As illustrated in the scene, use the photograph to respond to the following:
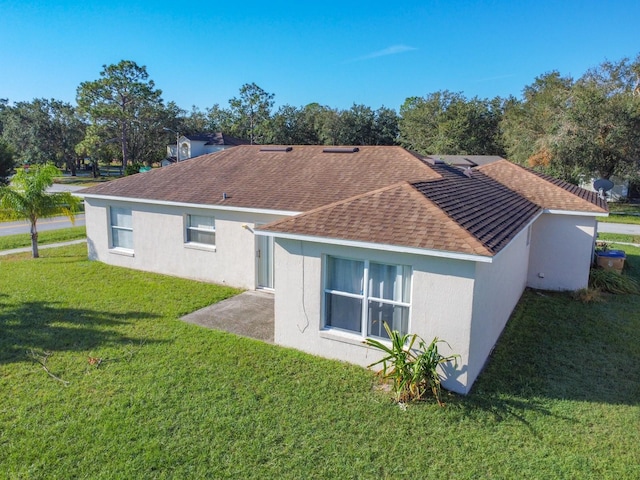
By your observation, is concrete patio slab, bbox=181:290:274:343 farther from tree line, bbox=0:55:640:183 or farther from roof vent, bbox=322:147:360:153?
tree line, bbox=0:55:640:183

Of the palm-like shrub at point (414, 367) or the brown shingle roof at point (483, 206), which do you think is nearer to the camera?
the palm-like shrub at point (414, 367)

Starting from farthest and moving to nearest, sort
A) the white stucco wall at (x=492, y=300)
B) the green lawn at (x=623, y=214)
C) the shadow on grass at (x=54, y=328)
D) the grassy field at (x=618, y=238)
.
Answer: the green lawn at (x=623, y=214) < the grassy field at (x=618, y=238) < the shadow on grass at (x=54, y=328) < the white stucco wall at (x=492, y=300)

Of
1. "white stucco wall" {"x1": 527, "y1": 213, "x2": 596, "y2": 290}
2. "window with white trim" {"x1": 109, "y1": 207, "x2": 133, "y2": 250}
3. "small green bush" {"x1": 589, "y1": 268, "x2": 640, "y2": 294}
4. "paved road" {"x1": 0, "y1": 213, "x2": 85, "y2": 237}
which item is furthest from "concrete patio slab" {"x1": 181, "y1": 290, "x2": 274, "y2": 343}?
"paved road" {"x1": 0, "y1": 213, "x2": 85, "y2": 237}

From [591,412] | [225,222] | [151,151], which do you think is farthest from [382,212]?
[151,151]

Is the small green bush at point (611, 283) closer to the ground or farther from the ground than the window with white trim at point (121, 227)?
closer to the ground

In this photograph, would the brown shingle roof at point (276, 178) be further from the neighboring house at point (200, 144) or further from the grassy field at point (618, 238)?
the neighboring house at point (200, 144)

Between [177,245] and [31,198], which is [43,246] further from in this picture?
[177,245]

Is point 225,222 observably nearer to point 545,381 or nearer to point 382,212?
point 382,212

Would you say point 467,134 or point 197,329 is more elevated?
point 467,134

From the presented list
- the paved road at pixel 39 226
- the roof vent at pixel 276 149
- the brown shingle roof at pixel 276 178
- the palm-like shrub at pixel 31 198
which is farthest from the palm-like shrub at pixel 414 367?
the paved road at pixel 39 226
